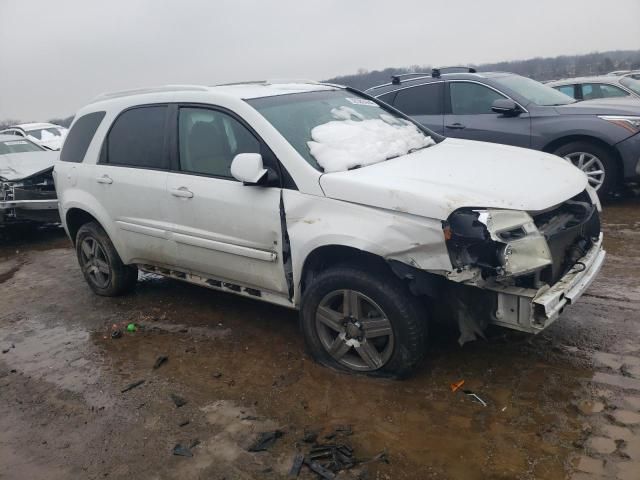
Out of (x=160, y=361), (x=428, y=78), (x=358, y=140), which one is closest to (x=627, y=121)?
(x=428, y=78)

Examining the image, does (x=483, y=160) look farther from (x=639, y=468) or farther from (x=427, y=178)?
(x=639, y=468)

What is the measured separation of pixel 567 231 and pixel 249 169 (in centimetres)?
200

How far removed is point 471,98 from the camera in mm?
7793

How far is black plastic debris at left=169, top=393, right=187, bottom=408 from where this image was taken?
11.7 feet

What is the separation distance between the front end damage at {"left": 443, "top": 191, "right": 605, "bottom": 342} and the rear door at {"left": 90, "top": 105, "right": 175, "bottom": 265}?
240 centimetres

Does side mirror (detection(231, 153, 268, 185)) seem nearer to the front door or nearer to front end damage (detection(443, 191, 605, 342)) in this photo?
the front door

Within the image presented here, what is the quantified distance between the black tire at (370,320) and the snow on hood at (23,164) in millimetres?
6161

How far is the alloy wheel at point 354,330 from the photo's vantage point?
348 centimetres

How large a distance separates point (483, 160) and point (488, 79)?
14.0 feet

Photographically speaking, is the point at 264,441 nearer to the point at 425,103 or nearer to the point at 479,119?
the point at 479,119

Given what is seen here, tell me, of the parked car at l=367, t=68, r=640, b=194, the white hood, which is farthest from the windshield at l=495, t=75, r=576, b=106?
the white hood

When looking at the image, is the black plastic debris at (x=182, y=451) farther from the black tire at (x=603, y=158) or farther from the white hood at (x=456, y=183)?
the black tire at (x=603, y=158)

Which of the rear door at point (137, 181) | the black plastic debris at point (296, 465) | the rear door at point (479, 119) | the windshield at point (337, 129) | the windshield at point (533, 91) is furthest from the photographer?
the windshield at point (533, 91)

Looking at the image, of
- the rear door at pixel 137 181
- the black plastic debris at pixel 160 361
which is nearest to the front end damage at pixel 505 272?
the black plastic debris at pixel 160 361
